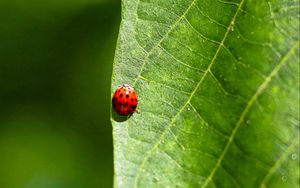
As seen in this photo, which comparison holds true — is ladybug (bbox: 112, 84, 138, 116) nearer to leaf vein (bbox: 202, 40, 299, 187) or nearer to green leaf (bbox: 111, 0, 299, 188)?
green leaf (bbox: 111, 0, 299, 188)

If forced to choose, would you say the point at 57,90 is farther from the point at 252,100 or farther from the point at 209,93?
the point at 252,100

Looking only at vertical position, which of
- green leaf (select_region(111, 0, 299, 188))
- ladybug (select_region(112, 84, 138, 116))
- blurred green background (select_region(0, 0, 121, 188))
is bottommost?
blurred green background (select_region(0, 0, 121, 188))

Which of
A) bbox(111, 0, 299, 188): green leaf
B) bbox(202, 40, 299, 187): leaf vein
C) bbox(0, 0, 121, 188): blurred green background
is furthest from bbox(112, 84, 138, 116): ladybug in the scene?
bbox(0, 0, 121, 188): blurred green background

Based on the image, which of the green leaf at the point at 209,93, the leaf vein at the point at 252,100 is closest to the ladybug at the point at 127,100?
the green leaf at the point at 209,93

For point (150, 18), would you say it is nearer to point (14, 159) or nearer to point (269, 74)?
point (269, 74)

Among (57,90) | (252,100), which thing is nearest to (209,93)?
(252,100)

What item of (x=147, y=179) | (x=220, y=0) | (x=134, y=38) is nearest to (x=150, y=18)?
(x=134, y=38)
